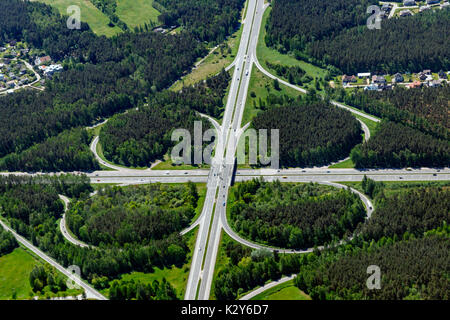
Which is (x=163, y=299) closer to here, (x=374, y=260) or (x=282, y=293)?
(x=282, y=293)

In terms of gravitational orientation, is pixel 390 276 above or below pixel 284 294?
above

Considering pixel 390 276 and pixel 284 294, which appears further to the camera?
pixel 284 294

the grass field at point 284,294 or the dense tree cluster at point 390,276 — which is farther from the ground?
the dense tree cluster at point 390,276

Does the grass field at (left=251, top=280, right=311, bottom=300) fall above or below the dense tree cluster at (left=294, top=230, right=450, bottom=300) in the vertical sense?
below

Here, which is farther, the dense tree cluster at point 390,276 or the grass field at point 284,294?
the grass field at point 284,294

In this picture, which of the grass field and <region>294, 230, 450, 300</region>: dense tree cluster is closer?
<region>294, 230, 450, 300</region>: dense tree cluster
